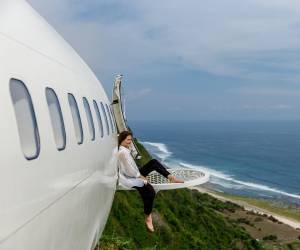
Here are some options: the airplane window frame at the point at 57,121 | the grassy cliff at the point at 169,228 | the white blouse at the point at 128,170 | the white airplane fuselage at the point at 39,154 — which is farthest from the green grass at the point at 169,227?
the airplane window frame at the point at 57,121

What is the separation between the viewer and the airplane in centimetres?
447

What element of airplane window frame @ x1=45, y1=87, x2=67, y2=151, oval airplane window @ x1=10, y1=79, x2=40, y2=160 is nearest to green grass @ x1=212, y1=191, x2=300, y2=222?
airplane window frame @ x1=45, y1=87, x2=67, y2=151

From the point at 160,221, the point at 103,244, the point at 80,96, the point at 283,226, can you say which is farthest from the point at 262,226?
the point at 80,96

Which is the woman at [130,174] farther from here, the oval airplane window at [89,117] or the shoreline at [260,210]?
the shoreline at [260,210]

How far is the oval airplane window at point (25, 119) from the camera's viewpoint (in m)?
4.94

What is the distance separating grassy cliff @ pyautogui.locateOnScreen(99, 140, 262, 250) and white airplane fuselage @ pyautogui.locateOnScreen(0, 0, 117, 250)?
13.9 m

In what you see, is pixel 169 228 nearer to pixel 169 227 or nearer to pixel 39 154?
pixel 169 227

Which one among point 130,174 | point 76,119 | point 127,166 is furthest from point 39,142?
point 130,174

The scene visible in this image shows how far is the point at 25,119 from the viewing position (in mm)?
5133

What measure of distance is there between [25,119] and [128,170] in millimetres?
8307

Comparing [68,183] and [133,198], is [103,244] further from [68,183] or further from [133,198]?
[133,198]

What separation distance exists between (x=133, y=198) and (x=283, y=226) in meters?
57.0

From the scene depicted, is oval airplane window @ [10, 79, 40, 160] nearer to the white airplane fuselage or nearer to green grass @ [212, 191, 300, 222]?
the white airplane fuselage

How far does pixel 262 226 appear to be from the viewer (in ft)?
298
